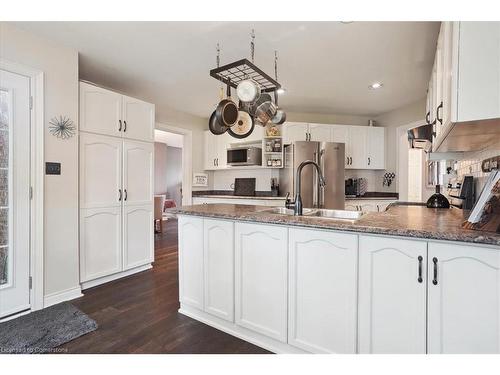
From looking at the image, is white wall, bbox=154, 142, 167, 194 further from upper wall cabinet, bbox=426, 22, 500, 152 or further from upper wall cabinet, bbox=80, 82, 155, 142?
upper wall cabinet, bbox=426, 22, 500, 152

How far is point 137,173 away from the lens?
3170 mm

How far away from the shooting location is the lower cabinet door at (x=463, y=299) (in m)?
1.10

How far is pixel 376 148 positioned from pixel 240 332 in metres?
3.82

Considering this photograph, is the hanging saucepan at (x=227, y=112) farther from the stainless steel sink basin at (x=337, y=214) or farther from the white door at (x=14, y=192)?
the white door at (x=14, y=192)

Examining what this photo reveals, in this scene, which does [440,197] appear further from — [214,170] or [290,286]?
[214,170]

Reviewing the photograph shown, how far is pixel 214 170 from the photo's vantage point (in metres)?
5.19

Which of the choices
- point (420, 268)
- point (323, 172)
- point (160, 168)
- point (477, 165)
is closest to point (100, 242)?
point (420, 268)

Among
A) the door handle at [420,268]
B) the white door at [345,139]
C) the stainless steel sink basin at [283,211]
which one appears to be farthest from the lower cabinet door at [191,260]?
the white door at [345,139]

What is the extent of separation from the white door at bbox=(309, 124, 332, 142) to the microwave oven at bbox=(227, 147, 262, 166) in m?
0.90

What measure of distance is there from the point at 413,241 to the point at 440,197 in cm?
145

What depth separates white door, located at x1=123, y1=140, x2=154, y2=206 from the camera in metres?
3.04

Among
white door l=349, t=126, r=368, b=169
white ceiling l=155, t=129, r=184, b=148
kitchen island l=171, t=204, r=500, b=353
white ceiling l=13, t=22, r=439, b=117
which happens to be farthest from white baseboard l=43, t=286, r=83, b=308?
white ceiling l=155, t=129, r=184, b=148

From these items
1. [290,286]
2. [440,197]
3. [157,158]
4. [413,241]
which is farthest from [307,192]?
[157,158]

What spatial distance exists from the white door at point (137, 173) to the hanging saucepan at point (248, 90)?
169 centimetres
